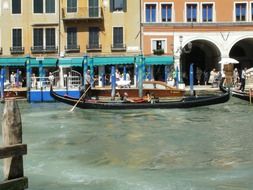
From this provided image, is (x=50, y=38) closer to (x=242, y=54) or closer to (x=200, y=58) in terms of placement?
(x=200, y=58)

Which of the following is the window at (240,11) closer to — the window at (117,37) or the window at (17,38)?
the window at (117,37)

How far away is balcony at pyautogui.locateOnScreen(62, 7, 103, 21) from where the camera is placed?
34594mm

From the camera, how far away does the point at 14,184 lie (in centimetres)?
561

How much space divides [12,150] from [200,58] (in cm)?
3319

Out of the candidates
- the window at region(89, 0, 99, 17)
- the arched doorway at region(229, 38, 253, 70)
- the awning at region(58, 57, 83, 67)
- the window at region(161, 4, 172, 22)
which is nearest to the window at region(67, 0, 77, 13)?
the window at region(89, 0, 99, 17)

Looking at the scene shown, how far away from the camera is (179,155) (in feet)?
34.6

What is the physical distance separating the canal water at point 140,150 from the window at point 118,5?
54.8 feet

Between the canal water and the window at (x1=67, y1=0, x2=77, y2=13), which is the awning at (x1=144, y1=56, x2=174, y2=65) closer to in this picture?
the window at (x1=67, y1=0, x2=77, y2=13)

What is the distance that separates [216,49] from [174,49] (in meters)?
2.87

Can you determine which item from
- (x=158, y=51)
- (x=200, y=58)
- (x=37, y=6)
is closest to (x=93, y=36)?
(x=37, y=6)

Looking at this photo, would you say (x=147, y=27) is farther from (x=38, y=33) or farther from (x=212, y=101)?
(x=212, y=101)

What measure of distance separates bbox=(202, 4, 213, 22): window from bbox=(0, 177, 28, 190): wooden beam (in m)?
30.2

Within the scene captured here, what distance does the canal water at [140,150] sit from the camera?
8.22m

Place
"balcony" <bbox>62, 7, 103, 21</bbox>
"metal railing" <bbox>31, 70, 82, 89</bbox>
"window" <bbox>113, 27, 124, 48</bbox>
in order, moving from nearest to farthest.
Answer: "metal railing" <bbox>31, 70, 82, 89</bbox>
"balcony" <bbox>62, 7, 103, 21</bbox>
"window" <bbox>113, 27, 124, 48</bbox>
